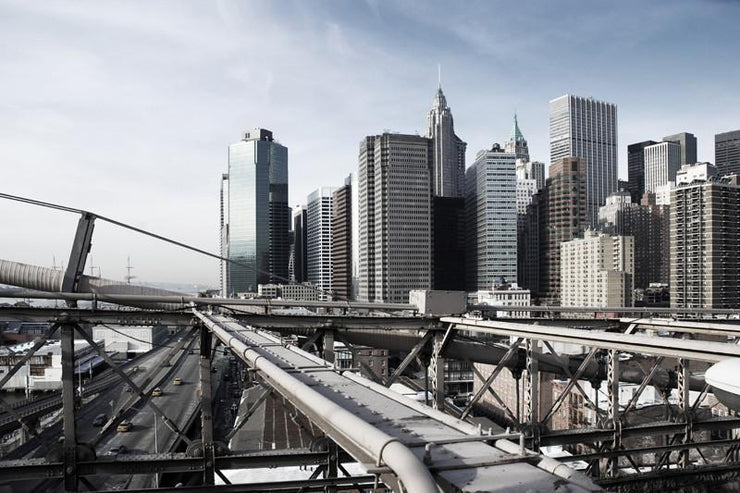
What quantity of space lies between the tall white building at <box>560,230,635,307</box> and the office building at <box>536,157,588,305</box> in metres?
9.59

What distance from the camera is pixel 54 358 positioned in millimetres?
71875

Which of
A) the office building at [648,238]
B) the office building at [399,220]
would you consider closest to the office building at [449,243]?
the office building at [399,220]

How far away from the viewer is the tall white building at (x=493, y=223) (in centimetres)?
14938

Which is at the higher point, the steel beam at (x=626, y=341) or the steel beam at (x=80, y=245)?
the steel beam at (x=80, y=245)

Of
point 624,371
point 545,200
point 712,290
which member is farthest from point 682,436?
point 545,200

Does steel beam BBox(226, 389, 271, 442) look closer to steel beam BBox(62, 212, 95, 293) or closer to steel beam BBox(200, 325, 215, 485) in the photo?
steel beam BBox(200, 325, 215, 485)

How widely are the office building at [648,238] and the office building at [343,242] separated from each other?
91.7 meters

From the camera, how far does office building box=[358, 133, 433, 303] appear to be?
137 metres

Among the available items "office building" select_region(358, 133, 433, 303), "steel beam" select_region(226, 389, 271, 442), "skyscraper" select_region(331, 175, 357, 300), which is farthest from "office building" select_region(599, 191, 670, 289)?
"steel beam" select_region(226, 389, 271, 442)

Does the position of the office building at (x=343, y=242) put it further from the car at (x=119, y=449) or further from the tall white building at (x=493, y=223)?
the car at (x=119, y=449)

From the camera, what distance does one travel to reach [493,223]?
495 ft

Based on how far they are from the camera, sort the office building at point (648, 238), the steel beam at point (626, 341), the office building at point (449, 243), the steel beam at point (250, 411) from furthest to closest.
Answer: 1. the office building at point (648, 238)
2. the office building at point (449, 243)
3. the steel beam at point (250, 411)
4. the steel beam at point (626, 341)

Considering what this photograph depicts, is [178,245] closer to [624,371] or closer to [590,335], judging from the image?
[590,335]

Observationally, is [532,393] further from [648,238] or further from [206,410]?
[648,238]
